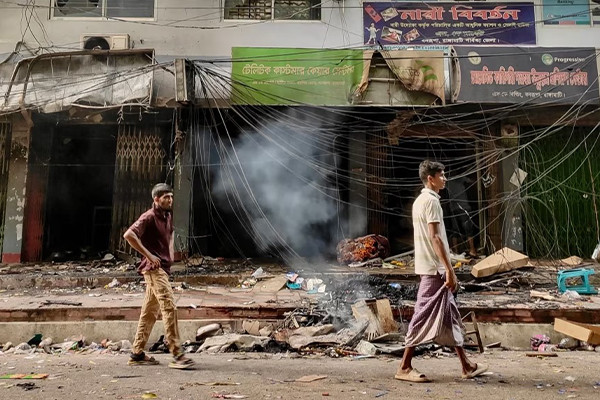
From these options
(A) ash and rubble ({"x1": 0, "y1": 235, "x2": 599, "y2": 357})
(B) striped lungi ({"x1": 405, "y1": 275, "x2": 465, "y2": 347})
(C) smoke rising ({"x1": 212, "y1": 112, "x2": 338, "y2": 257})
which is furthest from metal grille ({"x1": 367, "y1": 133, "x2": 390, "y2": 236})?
(B) striped lungi ({"x1": 405, "y1": 275, "x2": 465, "y2": 347})

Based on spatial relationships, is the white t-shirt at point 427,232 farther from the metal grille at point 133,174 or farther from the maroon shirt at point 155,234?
the metal grille at point 133,174

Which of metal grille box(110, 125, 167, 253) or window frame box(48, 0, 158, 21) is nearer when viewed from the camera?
metal grille box(110, 125, 167, 253)

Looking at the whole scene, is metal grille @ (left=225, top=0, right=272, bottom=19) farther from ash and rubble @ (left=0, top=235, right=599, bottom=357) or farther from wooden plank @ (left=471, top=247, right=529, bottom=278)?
wooden plank @ (left=471, top=247, right=529, bottom=278)

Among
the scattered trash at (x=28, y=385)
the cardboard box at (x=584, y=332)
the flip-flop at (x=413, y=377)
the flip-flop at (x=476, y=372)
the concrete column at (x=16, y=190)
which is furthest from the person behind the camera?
the concrete column at (x=16, y=190)

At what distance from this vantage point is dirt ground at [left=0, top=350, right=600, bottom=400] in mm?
3420

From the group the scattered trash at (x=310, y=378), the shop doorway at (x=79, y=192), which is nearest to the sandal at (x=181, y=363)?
the scattered trash at (x=310, y=378)

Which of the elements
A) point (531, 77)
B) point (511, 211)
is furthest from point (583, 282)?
point (531, 77)

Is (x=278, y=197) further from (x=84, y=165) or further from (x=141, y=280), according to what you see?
(x=84, y=165)

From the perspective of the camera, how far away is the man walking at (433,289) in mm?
3693

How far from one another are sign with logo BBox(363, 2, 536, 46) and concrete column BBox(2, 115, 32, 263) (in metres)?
8.69

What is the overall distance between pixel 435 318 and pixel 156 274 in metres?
2.66

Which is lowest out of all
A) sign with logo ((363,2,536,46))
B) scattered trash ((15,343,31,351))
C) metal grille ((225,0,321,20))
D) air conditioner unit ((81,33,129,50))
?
scattered trash ((15,343,31,351))

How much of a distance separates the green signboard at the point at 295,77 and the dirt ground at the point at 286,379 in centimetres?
587

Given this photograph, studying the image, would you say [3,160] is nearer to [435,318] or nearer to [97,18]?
[97,18]
